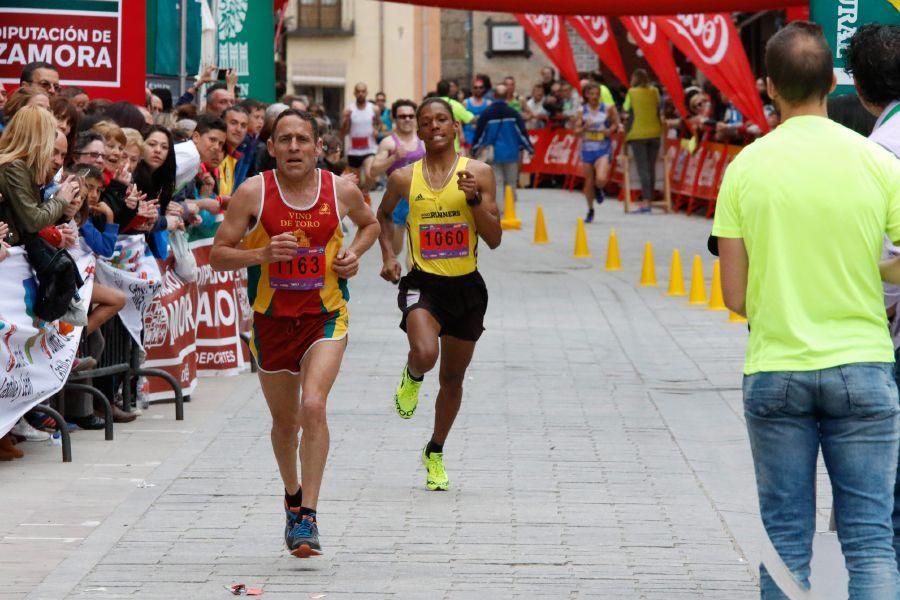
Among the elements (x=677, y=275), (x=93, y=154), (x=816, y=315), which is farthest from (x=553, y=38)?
(x=816, y=315)

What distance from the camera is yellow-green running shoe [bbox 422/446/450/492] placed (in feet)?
27.6

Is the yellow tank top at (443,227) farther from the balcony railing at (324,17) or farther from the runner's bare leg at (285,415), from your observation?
the balcony railing at (324,17)

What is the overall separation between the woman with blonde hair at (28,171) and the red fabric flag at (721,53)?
43.7 feet

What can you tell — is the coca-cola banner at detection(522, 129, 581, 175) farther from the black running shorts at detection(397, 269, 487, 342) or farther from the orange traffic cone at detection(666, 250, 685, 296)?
the black running shorts at detection(397, 269, 487, 342)

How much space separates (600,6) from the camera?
1916 centimetres

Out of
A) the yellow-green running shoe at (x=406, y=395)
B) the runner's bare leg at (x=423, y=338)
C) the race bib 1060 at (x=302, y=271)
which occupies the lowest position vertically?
the yellow-green running shoe at (x=406, y=395)

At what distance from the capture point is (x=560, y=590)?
21.2ft

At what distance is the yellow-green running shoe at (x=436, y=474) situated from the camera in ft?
27.6

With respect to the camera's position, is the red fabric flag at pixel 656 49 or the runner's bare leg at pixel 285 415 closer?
the runner's bare leg at pixel 285 415

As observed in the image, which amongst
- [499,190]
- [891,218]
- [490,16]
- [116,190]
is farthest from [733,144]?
[490,16]

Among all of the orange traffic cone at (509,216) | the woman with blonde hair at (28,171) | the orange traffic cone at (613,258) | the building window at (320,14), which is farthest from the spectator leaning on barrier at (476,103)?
the woman with blonde hair at (28,171)

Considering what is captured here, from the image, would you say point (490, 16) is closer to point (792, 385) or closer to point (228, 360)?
point (228, 360)

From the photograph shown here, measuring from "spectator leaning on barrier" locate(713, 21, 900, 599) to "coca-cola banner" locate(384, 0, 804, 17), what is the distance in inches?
564

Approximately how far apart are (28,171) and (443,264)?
6.87 ft
